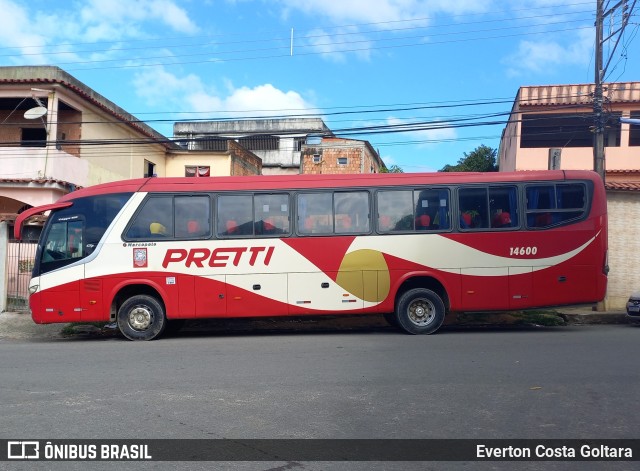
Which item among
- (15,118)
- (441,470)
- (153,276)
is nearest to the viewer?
(441,470)

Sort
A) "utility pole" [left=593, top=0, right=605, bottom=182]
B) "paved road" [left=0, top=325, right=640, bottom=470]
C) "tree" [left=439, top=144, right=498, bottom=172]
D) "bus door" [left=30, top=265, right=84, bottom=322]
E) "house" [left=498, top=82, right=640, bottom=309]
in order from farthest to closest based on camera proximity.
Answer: "tree" [left=439, top=144, right=498, bottom=172], "house" [left=498, top=82, right=640, bottom=309], "utility pole" [left=593, top=0, right=605, bottom=182], "bus door" [left=30, top=265, right=84, bottom=322], "paved road" [left=0, top=325, right=640, bottom=470]

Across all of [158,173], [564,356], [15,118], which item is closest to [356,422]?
[564,356]

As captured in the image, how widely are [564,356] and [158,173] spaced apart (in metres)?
22.1

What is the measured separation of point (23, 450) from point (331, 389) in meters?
3.20

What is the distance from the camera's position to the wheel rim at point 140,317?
11266 mm

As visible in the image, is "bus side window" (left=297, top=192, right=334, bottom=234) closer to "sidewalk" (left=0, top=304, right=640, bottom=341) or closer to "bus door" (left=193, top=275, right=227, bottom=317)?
"bus door" (left=193, top=275, right=227, bottom=317)

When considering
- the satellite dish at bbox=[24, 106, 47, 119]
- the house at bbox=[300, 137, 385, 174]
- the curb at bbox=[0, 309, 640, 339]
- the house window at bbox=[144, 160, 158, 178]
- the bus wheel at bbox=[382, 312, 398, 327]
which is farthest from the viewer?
the house at bbox=[300, 137, 385, 174]

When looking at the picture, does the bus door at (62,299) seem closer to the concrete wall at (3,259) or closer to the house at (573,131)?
the concrete wall at (3,259)

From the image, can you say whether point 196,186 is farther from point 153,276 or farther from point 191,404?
point 191,404

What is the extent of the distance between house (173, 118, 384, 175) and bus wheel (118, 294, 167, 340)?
21233mm

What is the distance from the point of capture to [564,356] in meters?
8.38

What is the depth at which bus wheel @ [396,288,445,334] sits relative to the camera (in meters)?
11.2

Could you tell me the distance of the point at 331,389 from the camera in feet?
21.7

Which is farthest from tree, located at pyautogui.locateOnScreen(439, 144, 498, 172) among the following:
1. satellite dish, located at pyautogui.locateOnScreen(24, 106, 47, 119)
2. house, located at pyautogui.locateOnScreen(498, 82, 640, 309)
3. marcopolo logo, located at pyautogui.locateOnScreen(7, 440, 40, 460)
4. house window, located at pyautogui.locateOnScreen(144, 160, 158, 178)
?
marcopolo logo, located at pyautogui.locateOnScreen(7, 440, 40, 460)
